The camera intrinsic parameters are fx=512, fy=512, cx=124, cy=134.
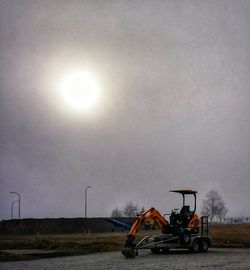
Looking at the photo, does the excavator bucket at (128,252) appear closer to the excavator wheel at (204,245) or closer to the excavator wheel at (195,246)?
the excavator wheel at (195,246)

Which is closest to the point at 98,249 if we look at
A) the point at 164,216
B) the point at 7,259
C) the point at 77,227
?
the point at 164,216

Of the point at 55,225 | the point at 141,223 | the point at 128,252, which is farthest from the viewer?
the point at 55,225

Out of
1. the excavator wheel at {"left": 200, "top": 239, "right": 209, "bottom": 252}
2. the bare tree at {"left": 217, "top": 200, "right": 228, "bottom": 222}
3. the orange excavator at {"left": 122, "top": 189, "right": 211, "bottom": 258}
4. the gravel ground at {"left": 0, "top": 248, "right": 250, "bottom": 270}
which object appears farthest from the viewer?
the bare tree at {"left": 217, "top": 200, "right": 228, "bottom": 222}

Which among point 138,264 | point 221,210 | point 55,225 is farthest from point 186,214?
point 221,210

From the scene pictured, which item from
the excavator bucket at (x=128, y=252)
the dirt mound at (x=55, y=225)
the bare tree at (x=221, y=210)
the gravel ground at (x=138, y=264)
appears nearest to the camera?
the gravel ground at (x=138, y=264)

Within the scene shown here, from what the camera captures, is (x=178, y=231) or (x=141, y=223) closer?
(x=141, y=223)

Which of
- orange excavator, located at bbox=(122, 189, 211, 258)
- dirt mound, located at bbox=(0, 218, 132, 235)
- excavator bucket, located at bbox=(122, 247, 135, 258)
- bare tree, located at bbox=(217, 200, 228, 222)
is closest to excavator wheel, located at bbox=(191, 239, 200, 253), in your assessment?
orange excavator, located at bbox=(122, 189, 211, 258)

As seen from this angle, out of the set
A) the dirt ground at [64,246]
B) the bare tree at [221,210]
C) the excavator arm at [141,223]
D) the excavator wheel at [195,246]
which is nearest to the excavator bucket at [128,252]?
the excavator arm at [141,223]

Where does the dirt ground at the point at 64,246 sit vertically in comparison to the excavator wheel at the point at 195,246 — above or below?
below

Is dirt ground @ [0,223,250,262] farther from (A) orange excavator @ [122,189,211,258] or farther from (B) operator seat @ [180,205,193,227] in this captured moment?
(B) operator seat @ [180,205,193,227]

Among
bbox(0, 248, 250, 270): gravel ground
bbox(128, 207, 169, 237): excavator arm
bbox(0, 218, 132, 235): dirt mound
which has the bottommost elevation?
bbox(0, 218, 132, 235): dirt mound

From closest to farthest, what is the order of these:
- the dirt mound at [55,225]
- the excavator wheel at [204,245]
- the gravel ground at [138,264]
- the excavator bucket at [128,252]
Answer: the gravel ground at [138,264]
the excavator bucket at [128,252]
the excavator wheel at [204,245]
the dirt mound at [55,225]

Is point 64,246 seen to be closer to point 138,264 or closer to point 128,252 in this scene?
point 128,252

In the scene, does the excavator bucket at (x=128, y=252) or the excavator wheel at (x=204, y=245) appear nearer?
the excavator bucket at (x=128, y=252)
